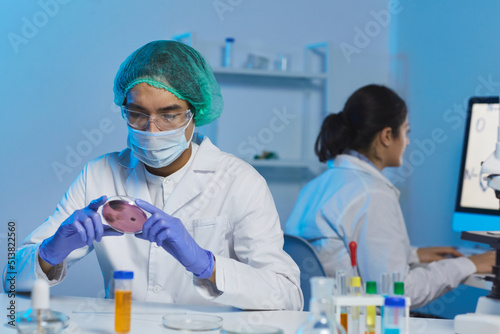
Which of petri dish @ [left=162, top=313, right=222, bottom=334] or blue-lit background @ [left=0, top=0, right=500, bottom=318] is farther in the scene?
blue-lit background @ [left=0, top=0, right=500, bottom=318]

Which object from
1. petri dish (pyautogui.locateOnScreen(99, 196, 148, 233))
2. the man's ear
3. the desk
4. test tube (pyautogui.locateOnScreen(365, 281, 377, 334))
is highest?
the man's ear

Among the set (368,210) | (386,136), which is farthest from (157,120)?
(386,136)

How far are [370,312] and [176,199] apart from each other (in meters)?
0.72

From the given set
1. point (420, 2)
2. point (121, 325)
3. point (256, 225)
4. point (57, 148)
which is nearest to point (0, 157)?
point (57, 148)

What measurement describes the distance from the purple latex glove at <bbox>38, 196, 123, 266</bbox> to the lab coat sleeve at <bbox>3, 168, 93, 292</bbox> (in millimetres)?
65

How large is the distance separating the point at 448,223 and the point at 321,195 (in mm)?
1101

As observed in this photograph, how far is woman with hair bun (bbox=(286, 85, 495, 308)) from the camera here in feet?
7.34

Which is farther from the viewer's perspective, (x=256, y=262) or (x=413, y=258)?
(x=413, y=258)

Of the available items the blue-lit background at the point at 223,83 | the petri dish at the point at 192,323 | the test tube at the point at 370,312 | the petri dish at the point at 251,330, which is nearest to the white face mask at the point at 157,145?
the petri dish at the point at 192,323

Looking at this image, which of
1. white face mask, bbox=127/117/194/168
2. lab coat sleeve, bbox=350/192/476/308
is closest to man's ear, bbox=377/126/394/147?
lab coat sleeve, bbox=350/192/476/308

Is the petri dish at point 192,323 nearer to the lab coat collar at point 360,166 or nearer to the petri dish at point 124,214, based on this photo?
the petri dish at point 124,214

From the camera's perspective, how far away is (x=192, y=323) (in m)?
1.32

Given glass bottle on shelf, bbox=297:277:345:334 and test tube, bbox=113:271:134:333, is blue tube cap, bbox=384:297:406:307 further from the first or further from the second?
test tube, bbox=113:271:134:333

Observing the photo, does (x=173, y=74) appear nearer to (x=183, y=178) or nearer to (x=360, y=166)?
(x=183, y=178)
